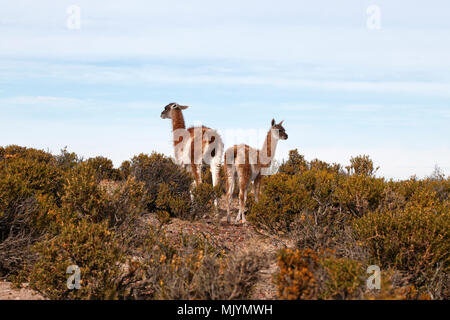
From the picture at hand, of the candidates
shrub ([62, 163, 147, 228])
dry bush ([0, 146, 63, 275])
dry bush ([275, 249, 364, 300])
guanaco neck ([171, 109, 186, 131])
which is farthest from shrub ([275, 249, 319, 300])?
guanaco neck ([171, 109, 186, 131])

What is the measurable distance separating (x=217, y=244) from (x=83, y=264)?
7.17ft

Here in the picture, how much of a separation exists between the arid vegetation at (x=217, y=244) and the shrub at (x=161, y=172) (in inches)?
75.8

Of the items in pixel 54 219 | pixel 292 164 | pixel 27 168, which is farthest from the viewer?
pixel 292 164

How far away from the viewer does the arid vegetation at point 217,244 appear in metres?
5.07

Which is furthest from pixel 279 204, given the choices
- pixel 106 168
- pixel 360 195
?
pixel 106 168

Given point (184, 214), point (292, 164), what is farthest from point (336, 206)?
point (292, 164)

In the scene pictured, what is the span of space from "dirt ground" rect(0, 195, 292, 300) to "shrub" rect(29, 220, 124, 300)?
0.53 m

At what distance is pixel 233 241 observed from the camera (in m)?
9.90

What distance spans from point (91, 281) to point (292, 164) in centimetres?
1449

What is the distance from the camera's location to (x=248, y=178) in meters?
12.7

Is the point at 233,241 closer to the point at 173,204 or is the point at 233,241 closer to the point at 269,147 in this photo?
the point at 173,204
